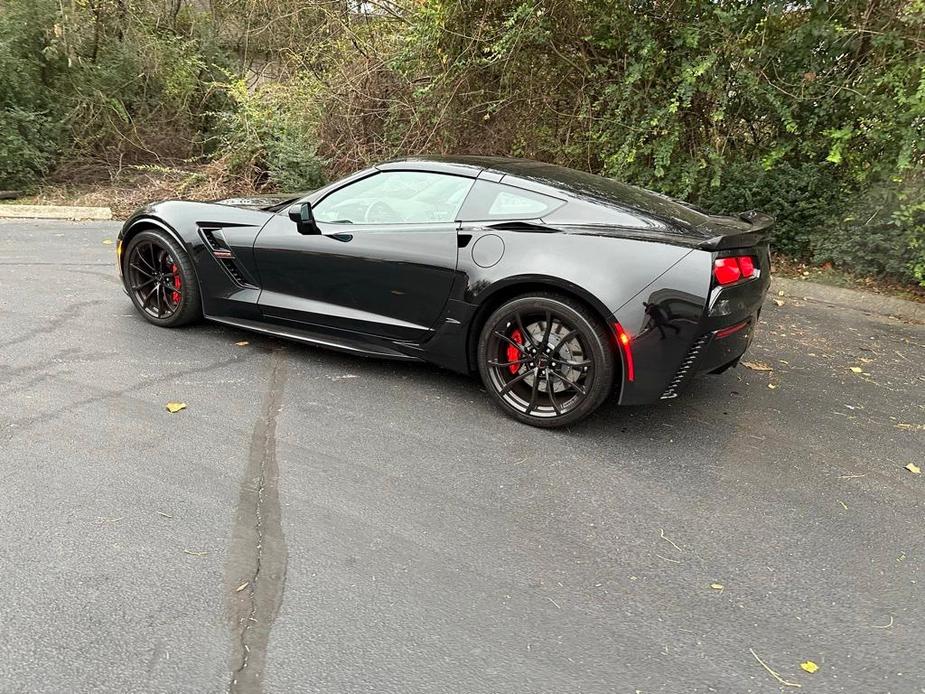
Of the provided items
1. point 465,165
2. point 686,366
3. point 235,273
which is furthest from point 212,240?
point 686,366

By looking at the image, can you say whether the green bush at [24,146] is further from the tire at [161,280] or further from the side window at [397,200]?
the side window at [397,200]

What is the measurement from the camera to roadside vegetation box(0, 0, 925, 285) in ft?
21.5

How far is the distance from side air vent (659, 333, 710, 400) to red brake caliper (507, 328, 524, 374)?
80 centimetres

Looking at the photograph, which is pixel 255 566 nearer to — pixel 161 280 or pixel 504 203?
pixel 504 203

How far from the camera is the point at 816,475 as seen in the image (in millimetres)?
3438

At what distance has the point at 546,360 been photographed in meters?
3.74

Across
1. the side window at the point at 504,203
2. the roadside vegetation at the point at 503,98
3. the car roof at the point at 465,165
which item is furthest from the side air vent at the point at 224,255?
the roadside vegetation at the point at 503,98

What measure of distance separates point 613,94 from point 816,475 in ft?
17.4

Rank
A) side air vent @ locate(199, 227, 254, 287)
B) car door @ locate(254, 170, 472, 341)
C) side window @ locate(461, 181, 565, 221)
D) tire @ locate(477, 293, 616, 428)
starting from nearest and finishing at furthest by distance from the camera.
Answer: tire @ locate(477, 293, 616, 428) → side window @ locate(461, 181, 565, 221) → car door @ locate(254, 170, 472, 341) → side air vent @ locate(199, 227, 254, 287)

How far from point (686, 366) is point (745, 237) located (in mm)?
774

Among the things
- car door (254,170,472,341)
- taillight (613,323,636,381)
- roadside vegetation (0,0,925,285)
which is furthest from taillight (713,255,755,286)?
roadside vegetation (0,0,925,285)

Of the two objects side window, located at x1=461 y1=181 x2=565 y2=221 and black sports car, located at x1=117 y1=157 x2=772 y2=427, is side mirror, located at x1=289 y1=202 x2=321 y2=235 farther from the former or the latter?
side window, located at x1=461 y1=181 x2=565 y2=221

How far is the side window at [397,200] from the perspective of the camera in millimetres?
4059

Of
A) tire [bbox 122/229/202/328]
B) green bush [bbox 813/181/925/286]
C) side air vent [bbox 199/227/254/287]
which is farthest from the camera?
green bush [bbox 813/181/925/286]
